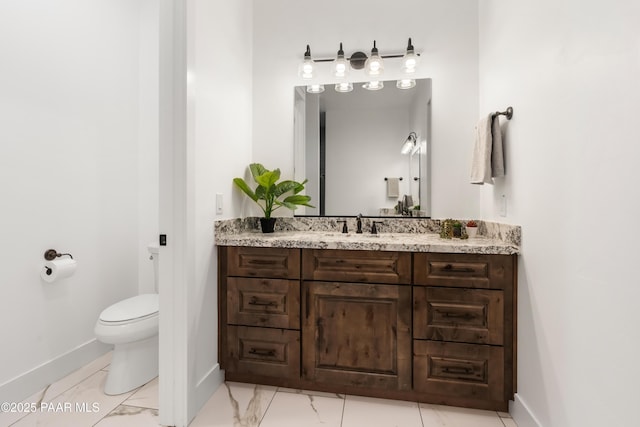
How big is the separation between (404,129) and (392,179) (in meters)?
0.38

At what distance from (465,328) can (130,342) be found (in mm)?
1874

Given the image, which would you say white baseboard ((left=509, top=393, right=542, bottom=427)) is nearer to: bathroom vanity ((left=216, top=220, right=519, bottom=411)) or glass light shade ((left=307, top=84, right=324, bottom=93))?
bathroom vanity ((left=216, top=220, right=519, bottom=411))

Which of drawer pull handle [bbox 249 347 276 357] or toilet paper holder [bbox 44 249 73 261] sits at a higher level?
toilet paper holder [bbox 44 249 73 261]

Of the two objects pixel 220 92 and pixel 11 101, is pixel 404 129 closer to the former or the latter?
pixel 220 92

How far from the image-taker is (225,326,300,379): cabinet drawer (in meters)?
1.78

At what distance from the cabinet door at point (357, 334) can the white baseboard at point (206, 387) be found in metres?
0.53

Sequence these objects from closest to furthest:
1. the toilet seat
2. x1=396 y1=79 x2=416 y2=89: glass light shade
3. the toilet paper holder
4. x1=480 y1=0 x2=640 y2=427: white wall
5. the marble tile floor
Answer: x1=480 y1=0 x2=640 y2=427: white wall → the marble tile floor → the toilet seat → the toilet paper holder → x1=396 y1=79 x2=416 y2=89: glass light shade

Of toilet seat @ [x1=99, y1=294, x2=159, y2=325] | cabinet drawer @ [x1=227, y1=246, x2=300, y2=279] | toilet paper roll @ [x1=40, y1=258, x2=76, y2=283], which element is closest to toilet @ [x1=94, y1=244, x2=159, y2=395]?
toilet seat @ [x1=99, y1=294, x2=159, y2=325]

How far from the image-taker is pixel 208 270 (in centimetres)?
177

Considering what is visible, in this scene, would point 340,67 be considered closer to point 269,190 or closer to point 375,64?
point 375,64

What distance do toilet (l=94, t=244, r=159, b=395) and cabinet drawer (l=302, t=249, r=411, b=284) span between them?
→ 1016 mm

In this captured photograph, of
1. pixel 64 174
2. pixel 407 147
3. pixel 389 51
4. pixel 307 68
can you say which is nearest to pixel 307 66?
pixel 307 68

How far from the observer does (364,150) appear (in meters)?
2.32

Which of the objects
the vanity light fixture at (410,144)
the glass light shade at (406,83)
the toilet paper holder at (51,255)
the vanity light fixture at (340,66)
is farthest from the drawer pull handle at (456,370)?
the toilet paper holder at (51,255)
